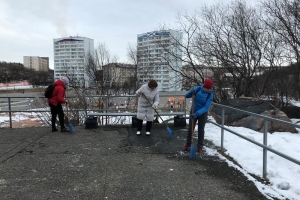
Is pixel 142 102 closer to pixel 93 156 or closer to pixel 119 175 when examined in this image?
pixel 93 156

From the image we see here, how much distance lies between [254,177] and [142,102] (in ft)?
10.9

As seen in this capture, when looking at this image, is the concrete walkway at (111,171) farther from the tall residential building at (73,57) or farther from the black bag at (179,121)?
the tall residential building at (73,57)

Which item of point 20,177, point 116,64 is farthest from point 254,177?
point 116,64

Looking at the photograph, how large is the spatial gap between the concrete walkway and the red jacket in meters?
1.04

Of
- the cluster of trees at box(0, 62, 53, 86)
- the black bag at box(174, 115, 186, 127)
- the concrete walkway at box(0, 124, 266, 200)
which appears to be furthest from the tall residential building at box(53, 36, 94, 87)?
the cluster of trees at box(0, 62, 53, 86)

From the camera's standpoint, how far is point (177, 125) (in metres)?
7.73

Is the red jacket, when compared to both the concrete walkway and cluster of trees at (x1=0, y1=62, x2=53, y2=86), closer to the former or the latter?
the concrete walkway

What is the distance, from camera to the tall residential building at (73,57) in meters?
22.3

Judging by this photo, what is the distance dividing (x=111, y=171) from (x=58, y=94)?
11.2 ft

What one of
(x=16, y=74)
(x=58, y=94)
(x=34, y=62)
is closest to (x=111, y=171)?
(x=58, y=94)

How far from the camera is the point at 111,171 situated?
13.5ft

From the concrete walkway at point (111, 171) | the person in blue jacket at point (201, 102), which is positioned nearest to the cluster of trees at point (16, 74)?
the concrete walkway at point (111, 171)

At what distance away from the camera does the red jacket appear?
265 inches

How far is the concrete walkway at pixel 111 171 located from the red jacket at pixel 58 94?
1043 mm
